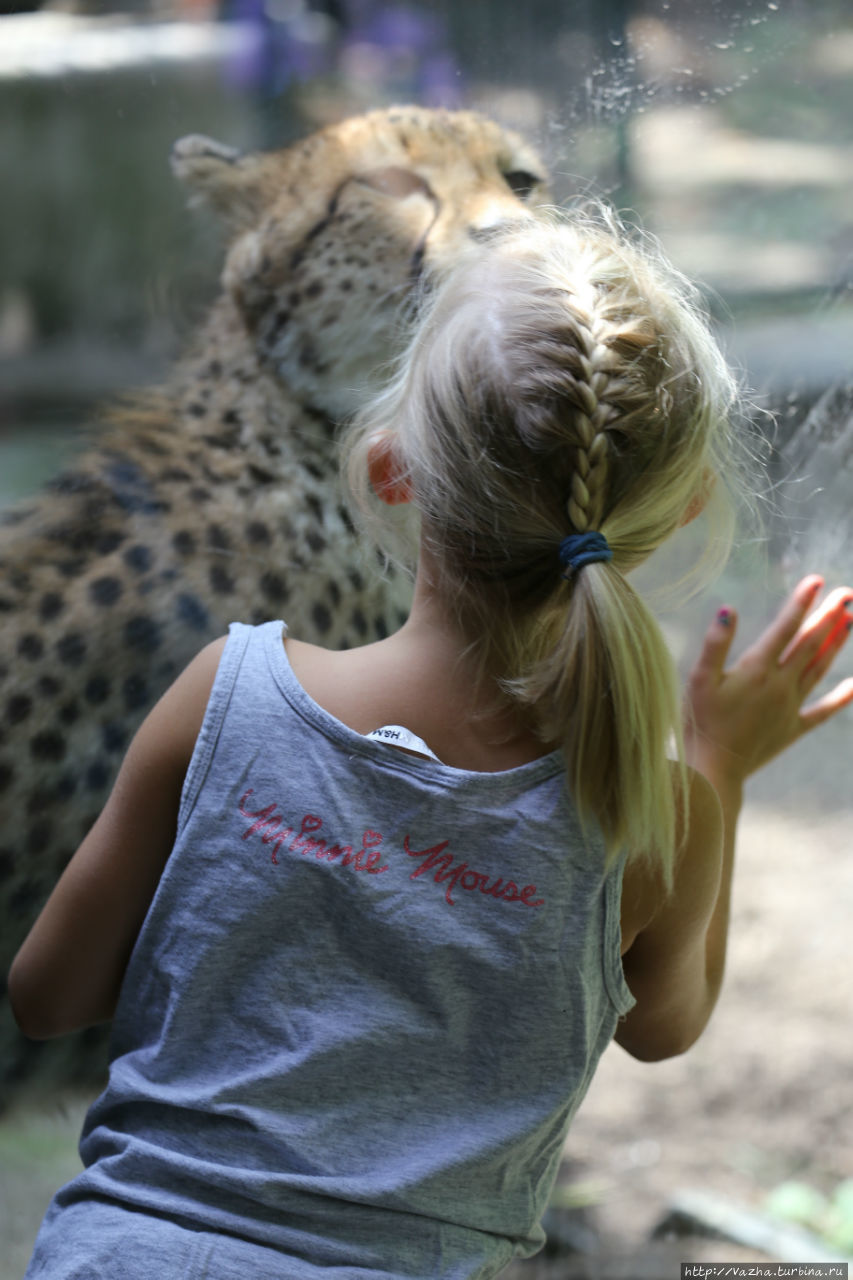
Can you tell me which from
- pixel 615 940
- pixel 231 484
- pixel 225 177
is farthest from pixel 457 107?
pixel 615 940

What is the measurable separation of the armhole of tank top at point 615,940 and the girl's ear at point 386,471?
276 millimetres

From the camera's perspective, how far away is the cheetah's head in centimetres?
102

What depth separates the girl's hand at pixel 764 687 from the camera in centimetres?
109

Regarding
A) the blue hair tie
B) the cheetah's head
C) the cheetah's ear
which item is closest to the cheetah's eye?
the cheetah's head

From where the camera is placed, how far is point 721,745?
109 cm

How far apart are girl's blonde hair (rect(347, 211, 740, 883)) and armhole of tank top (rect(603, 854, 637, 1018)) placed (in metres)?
0.02

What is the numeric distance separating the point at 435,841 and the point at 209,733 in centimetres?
15

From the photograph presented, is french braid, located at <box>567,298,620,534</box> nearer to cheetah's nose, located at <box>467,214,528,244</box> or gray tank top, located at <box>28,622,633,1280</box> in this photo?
gray tank top, located at <box>28,622,633,1280</box>

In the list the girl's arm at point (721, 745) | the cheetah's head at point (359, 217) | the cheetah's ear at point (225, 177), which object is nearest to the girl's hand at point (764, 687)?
the girl's arm at point (721, 745)

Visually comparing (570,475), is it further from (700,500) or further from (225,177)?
(225,177)

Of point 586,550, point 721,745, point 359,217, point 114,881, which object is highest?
point 359,217

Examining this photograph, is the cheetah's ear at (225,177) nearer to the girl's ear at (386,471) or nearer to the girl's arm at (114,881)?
the girl's ear at (386,471)

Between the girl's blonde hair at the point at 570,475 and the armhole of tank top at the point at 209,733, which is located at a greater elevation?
the girl's blonde hair at the point at 570,475

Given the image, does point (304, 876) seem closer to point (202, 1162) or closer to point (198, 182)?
point (202, 1162)
